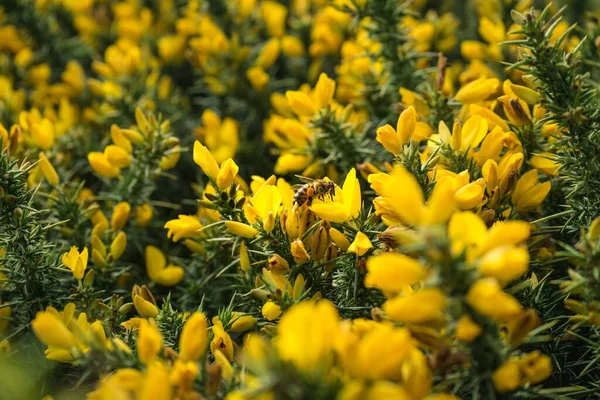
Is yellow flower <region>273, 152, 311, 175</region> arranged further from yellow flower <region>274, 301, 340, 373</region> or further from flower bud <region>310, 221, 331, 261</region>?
yellow flower <region>274, 301, 340, 373</region>

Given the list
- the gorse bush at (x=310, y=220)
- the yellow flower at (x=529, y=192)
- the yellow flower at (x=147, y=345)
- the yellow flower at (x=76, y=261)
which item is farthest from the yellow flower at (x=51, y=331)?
the yellow flower at (x=529, y=192)

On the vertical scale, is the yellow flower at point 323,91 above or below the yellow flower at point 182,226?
above

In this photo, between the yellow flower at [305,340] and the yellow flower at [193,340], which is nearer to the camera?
the yellow flower at [305,340]

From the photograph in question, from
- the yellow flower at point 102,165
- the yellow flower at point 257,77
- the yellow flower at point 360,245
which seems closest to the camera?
the yellow flower at point 360,245

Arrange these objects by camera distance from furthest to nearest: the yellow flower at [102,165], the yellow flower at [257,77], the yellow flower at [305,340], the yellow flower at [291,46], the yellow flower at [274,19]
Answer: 1. the yellow flower at [274,19]
2. the yellow flower at [291,46]
3. the yellow flower at [257,77]
4. the yellow flower at [102,165]
5. the yellow flower at [305,340]

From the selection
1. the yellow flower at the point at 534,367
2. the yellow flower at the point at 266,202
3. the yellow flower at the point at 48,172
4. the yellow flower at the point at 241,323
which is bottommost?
the yellow flower at the point at 241,323

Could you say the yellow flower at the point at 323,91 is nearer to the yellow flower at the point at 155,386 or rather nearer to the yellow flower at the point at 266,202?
the yellow flower at the point at 266,202

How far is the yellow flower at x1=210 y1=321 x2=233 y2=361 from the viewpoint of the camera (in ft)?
2.94

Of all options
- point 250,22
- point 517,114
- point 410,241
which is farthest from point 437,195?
point 250,22

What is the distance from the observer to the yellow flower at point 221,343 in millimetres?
896

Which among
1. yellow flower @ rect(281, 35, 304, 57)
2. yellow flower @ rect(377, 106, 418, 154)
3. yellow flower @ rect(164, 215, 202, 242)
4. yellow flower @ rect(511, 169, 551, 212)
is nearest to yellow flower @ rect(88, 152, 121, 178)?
Result: yellow flower @ rect(164, 215, 202, 242)

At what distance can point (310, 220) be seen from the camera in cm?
98

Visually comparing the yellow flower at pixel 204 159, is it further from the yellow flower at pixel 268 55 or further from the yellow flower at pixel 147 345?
the yellow flower at pixel 268 55

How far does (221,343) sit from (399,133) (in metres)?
0.46
